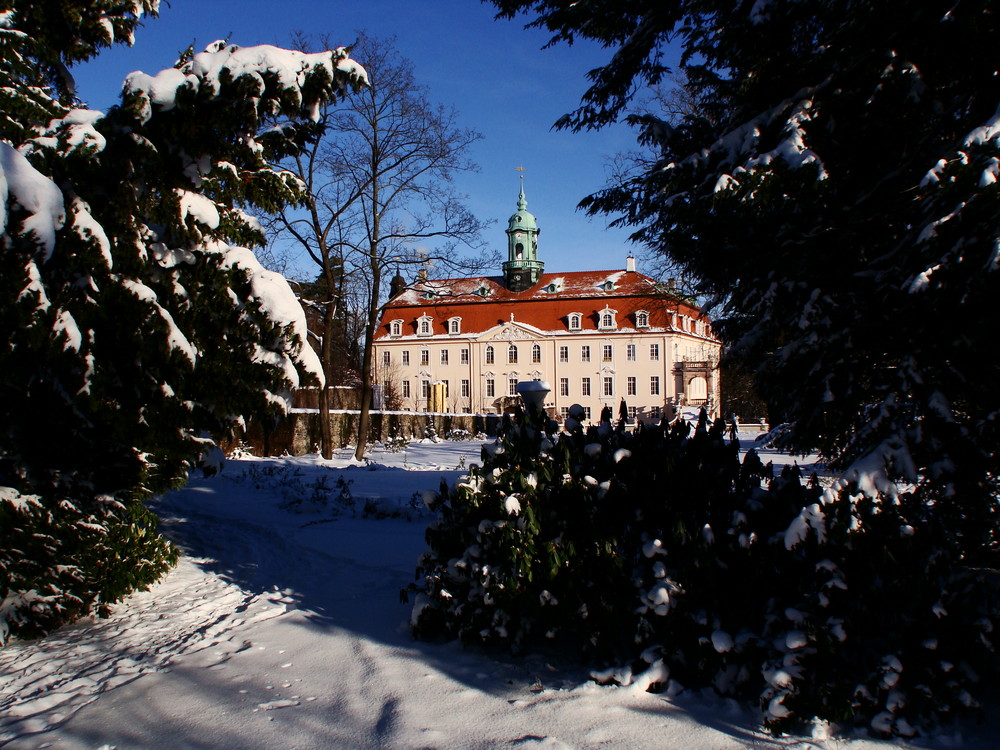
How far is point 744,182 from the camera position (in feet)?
13.9

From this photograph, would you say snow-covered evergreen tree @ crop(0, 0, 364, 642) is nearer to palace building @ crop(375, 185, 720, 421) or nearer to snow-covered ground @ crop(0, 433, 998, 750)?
snow-covered ground @ crop(0, 433, 998, 750)

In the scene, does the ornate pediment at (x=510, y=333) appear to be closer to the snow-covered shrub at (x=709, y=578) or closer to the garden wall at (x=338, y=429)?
the garden wall at (x=338, y=429)

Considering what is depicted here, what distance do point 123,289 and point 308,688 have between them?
7.41 feet

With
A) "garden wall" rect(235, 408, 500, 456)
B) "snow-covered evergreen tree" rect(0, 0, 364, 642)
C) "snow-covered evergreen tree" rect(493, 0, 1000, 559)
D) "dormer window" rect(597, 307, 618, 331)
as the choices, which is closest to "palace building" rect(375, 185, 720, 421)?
"dormer window" rect(597, 307, 618, 331)

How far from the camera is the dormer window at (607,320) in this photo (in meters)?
54.0

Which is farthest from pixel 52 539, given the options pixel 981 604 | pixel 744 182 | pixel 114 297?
pixel 981 604

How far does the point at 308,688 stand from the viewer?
11.9 feet

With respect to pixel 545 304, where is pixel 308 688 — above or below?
below

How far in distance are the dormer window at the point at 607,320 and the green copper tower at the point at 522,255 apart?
7095 mm

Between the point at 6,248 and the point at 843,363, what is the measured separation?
4.45 metres

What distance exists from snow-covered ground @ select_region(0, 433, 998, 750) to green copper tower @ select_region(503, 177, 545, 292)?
174 ft

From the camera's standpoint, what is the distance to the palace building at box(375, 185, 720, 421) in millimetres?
53875

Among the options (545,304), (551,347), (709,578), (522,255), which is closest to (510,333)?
(551,347)

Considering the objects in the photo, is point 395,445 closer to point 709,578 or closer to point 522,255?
point 709,578
